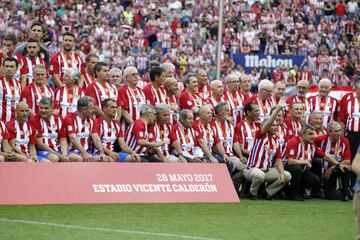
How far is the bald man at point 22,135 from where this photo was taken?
14117mm

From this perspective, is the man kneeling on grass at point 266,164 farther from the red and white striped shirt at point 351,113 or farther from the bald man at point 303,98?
the bald man at point 303,98

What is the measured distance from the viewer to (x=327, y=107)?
55.7ft

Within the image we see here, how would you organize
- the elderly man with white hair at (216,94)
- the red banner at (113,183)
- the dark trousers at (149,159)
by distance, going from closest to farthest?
1. the red banner at (113,183)
2. the dark trousers at (149,159)
3. the elderly man with white hair at (216,94)

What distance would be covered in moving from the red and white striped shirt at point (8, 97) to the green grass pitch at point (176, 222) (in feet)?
6.85

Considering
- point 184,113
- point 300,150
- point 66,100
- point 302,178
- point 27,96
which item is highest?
point 27,96

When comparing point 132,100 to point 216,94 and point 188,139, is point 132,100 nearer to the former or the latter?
point 188,139

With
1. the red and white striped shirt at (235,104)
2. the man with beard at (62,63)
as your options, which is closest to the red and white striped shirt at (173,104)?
the red and white striped shirt at (235,104)

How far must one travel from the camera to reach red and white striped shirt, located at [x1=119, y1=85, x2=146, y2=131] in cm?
1566

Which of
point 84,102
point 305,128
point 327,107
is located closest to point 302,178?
point 305,128

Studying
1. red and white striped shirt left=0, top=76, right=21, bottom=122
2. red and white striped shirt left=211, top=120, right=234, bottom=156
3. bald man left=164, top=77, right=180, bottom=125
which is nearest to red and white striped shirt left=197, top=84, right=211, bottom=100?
bald man left=164, top=77, right=180, bottom=125

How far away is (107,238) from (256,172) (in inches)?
191

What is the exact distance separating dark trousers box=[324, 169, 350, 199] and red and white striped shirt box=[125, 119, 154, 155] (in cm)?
287

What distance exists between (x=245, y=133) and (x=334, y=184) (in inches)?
60.0

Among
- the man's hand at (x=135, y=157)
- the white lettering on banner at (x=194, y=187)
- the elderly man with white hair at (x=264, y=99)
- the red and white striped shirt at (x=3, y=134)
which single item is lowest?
the white lettering on banner at (x=194, y=187)
